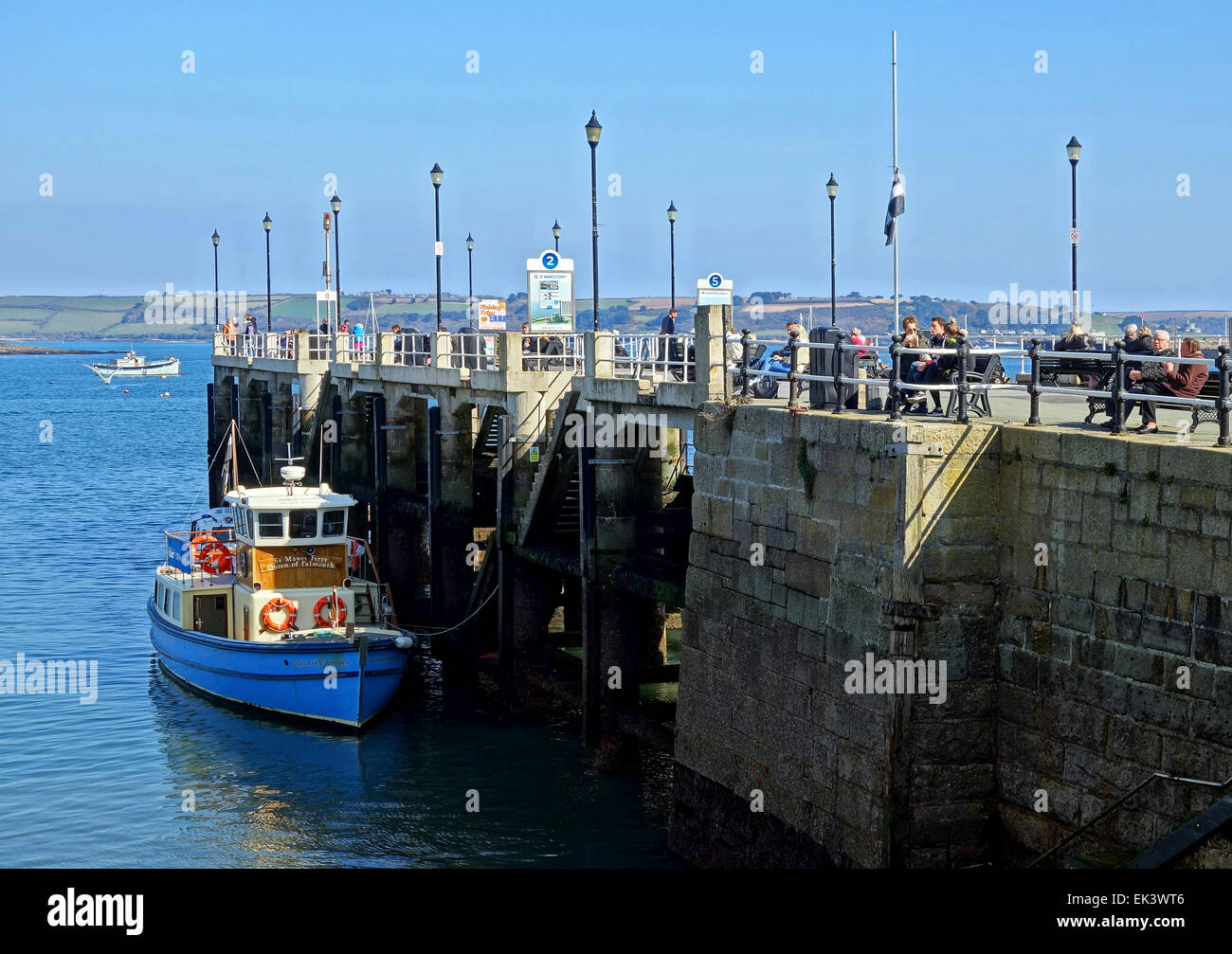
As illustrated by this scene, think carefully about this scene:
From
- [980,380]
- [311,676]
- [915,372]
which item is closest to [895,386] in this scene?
[980,380]

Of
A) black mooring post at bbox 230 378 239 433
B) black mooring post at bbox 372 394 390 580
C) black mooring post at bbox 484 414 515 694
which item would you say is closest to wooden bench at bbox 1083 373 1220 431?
black mooring post at bbox 484 414 515 694

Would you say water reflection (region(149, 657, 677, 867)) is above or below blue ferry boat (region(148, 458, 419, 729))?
below

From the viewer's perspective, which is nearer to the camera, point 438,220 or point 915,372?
point 915,372

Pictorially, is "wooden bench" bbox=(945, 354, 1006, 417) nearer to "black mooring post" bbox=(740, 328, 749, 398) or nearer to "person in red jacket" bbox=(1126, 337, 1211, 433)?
"person in red jacket" bbox=(1126, 337, 1211, 433)

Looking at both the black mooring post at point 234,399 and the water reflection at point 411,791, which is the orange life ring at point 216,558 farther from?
the black mooring post at point 234,399

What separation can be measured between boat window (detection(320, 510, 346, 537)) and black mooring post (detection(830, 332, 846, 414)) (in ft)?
46.9

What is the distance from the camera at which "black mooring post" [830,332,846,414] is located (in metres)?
17.3

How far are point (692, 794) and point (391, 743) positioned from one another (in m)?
9.60

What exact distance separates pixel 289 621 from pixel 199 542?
5.12 meters

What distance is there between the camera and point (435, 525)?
31.9m

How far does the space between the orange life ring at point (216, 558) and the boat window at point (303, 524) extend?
12.4 feet

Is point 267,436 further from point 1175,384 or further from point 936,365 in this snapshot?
point 1175,384

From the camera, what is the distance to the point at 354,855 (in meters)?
21.8
